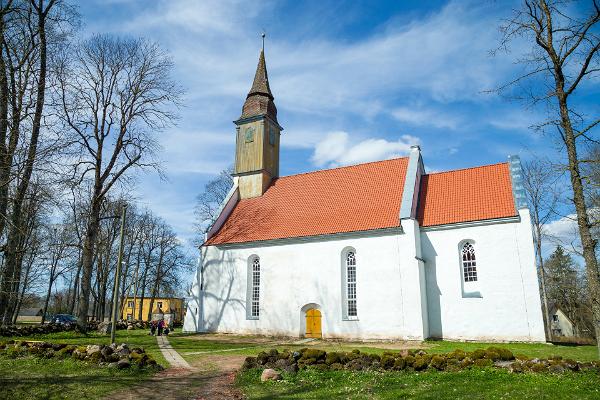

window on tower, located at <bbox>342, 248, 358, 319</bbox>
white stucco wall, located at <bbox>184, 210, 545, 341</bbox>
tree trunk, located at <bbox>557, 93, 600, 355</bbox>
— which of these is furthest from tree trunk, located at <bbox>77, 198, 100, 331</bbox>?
tree trunk, located at <bbox>557, 93, 600, 355</bbox>

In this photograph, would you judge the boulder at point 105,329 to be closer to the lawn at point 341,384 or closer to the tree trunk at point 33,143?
the tree trunk at point 33,143

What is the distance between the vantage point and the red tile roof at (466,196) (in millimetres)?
19812

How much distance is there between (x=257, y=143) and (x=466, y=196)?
44.2ft

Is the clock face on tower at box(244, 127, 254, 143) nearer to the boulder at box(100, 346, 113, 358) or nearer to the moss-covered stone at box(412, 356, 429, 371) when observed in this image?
the boulder at box(100, 346, 113, 358)

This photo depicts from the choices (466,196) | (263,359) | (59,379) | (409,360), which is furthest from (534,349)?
(59,379)

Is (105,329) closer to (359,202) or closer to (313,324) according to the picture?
(313,324)

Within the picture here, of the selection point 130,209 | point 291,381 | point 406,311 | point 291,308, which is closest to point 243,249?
point 291,308

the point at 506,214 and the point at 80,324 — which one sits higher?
the point at 506,214

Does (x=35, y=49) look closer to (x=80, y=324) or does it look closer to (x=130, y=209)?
(x=80, y=324)

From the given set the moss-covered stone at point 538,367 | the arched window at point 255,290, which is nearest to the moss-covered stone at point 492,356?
the moss-covered stone at point 538,367

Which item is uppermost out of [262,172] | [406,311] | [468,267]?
[262,172]

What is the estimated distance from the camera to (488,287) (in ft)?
61.8

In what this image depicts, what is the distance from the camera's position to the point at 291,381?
31.1 ft

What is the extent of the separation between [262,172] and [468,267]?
13944 mm
